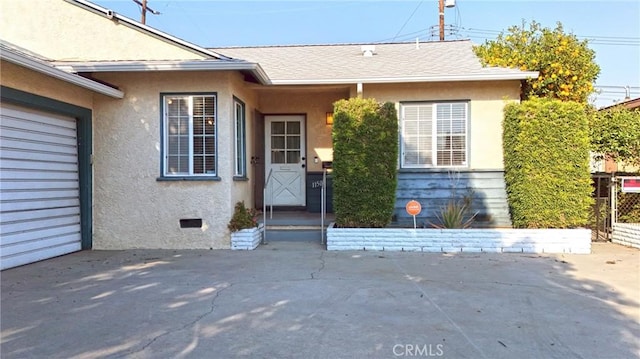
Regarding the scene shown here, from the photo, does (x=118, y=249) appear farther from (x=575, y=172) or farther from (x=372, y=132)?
(x=575, y=172)

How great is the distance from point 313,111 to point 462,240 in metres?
4.93

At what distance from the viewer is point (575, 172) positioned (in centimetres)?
769

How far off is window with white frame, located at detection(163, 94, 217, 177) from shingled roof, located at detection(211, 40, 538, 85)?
176 cm

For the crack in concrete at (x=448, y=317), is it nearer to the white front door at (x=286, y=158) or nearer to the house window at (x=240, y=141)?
the house window at (x=240, y=141)

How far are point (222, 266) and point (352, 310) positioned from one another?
2.79 m

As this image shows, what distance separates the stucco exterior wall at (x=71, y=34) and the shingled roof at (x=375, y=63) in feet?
8.89

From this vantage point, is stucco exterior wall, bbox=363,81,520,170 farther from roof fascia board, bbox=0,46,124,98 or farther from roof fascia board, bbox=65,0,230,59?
roof fascia board, bbox=0,46,124,98

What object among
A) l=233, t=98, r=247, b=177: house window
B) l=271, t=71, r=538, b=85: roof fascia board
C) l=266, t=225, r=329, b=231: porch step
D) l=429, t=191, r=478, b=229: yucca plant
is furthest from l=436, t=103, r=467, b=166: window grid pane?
l=233, t=98, r=247, b=177: house window

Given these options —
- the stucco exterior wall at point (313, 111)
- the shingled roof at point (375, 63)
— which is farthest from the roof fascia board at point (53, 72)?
the stucco exterior wall at point (313, 111)

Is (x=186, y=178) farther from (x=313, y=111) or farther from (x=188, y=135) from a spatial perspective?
(x=313, y=111)

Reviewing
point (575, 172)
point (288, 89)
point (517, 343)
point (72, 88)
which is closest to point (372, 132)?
point (288, 89)

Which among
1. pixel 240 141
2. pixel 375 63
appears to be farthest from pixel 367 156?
pixel 375 63

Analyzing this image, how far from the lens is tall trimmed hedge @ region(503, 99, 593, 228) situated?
7699 millimetres

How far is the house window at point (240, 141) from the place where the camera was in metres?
8.64
